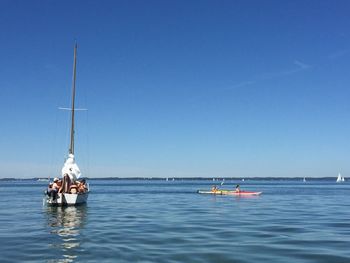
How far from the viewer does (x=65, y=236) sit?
25359mm

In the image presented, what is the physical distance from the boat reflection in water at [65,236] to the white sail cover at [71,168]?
6.44 meters

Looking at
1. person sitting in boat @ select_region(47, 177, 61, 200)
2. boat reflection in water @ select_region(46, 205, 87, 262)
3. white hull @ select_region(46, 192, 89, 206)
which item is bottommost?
boat reflection in water @ select_region(46, 205, 87, 262)

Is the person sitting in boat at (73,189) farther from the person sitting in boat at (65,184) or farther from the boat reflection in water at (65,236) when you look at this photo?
the boat reflection in water at (65,236)

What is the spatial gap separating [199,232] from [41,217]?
1660cm

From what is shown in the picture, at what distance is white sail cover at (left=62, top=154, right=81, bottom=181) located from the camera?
48656mm

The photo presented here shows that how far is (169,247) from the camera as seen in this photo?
20828 mm

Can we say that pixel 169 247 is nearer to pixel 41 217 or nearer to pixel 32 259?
pixel 32 259

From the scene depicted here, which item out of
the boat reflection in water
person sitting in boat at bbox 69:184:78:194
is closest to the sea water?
the boat reflection in water

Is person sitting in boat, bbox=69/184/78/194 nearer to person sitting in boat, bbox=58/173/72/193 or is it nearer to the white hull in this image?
person sitting in boat, bbox=58/173/72/193

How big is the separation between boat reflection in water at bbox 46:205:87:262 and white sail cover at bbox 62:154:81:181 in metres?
6.44

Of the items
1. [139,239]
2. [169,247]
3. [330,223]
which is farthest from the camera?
[330,223]

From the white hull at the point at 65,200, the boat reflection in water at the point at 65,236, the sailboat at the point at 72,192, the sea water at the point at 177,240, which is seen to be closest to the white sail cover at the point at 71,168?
the sailboat at the point at 72,192

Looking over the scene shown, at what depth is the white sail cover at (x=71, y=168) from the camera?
48656mm

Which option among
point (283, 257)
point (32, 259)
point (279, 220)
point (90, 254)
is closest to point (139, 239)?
point (90, 254)
